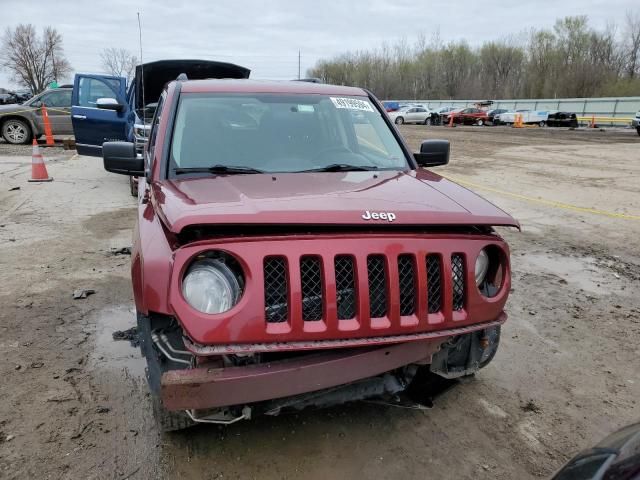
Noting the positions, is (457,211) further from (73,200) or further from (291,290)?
(73,200)

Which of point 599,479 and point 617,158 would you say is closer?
point 599,479

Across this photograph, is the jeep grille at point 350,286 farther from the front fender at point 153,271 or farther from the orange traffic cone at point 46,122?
the orange traffic cone at point 46,122

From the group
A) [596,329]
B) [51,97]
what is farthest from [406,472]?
[51,97]

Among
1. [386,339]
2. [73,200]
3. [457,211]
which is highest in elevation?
[457,211]

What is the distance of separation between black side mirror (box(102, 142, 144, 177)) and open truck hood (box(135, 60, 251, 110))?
200 inches

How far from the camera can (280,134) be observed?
11.4 feet

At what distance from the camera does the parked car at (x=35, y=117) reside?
16266 mm

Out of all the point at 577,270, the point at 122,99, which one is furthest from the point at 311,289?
the point at 122,99

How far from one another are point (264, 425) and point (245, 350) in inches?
36.7

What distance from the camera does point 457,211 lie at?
2480mm

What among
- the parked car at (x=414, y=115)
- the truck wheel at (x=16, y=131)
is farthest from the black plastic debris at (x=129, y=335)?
the parked car at (x=414, y=115)

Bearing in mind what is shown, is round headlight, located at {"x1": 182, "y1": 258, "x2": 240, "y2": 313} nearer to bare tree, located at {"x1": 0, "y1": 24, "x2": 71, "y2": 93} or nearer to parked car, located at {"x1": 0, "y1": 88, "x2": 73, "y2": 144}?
parked car, located at {"x1": 0, "y1": 88, "x2": 73, "y2": 144}

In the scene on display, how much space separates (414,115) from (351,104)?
40.5 metres

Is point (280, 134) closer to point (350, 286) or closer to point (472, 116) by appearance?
point (350, 286)
